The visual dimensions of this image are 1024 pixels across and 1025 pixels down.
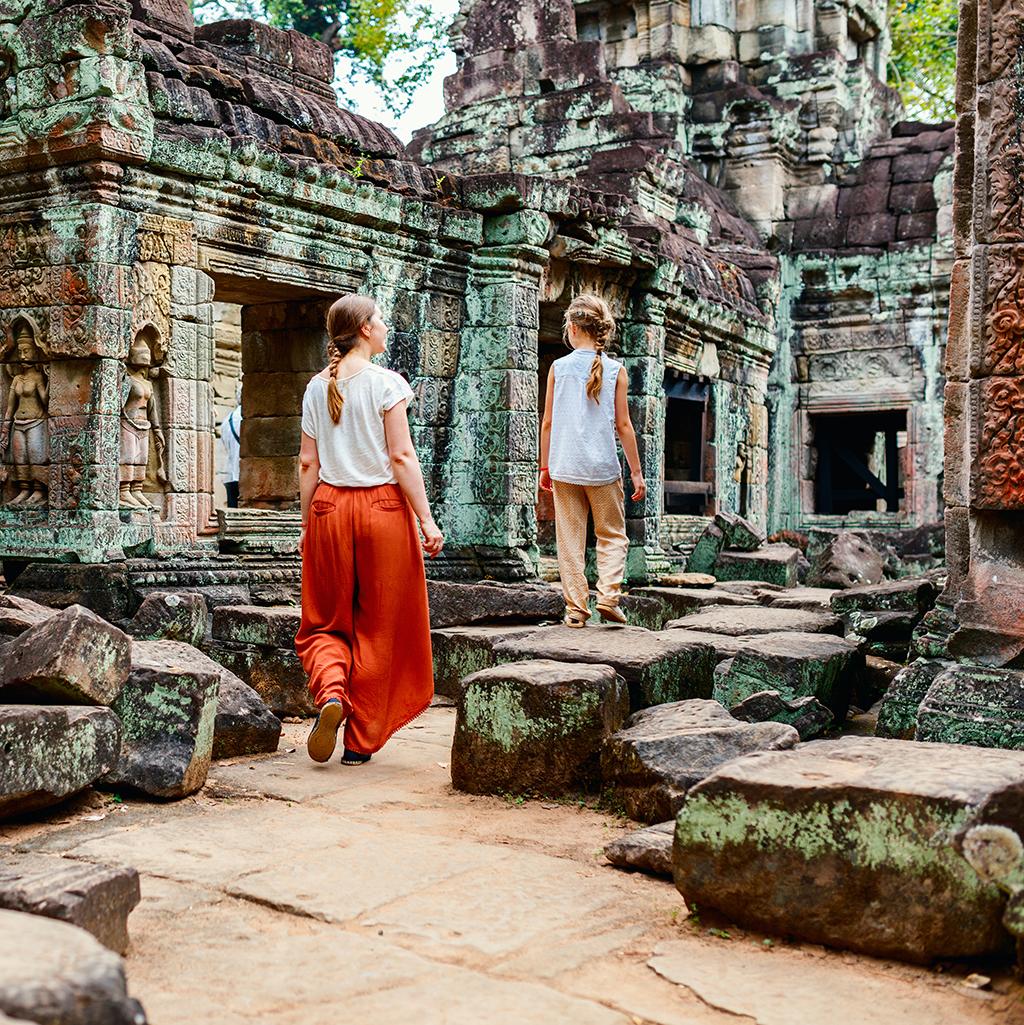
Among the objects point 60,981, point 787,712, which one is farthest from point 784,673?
point 60,981

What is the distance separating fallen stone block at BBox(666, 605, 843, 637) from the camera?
264 inches

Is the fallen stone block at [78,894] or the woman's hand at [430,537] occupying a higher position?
the woman's hand at [430,537]

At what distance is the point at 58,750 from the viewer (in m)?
4.02

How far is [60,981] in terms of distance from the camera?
1940mm

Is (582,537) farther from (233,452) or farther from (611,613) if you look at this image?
(233,452)

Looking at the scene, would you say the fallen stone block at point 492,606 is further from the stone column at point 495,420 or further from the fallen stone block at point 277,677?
the stone column at point 495,420

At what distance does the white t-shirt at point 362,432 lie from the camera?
5223 mm

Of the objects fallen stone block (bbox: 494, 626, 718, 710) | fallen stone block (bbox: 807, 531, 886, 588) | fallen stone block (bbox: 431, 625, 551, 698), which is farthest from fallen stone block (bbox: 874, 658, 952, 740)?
fallen stone block (bbox: 807, 531, 886, 588)

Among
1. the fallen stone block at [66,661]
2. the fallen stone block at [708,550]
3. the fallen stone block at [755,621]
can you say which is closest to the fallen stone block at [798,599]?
the fallen stone block at [755,621]

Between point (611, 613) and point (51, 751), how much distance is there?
3242 mm

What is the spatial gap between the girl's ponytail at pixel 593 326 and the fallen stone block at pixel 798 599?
7.94 feet

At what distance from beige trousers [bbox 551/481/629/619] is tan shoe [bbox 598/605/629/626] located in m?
0.02

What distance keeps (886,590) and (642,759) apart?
398cm

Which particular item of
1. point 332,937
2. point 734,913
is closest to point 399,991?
point 332,937
